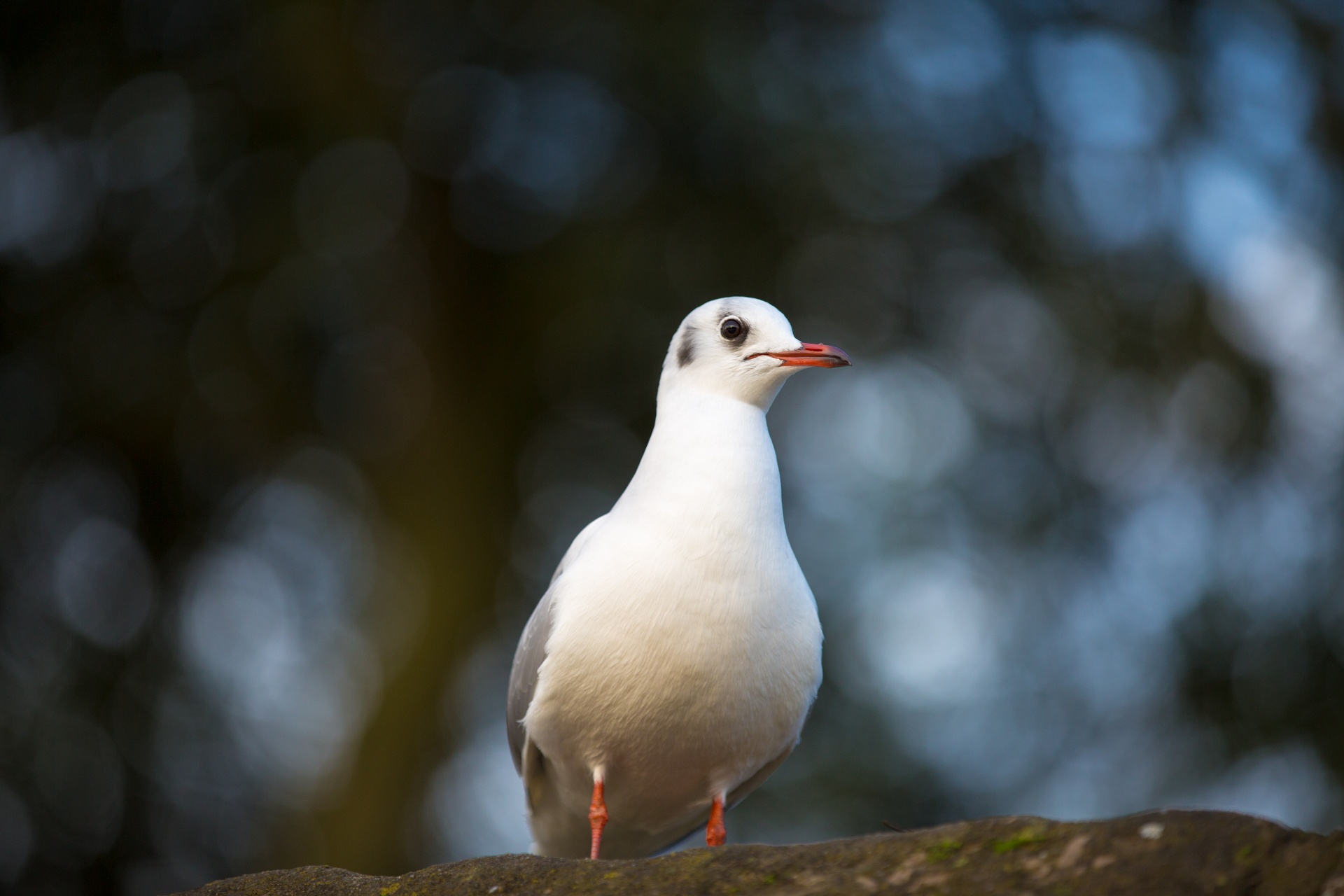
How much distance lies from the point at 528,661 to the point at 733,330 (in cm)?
124

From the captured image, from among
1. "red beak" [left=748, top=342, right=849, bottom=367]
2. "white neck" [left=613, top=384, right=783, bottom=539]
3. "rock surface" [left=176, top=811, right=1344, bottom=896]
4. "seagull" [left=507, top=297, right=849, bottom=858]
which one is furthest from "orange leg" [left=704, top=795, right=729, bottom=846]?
"red beak" [left=748, top=342, right=849, bottom=367]

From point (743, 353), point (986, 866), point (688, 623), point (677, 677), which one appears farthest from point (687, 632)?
point (986, 866)

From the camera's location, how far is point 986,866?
2127mm

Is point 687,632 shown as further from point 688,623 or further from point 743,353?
point 743,353

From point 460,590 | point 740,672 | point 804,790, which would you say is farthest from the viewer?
point 804,790

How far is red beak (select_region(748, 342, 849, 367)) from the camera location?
3588 millimetres

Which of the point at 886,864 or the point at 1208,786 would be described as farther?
the point at 1208,786

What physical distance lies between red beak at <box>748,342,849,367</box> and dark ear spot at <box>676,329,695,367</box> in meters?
0.21

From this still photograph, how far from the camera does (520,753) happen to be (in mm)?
3930

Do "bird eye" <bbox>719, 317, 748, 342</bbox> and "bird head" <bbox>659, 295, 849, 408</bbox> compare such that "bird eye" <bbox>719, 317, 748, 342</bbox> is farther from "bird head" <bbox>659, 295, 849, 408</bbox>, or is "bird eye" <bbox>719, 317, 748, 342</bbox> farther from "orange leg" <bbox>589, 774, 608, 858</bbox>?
"orange leg" <bbox>589, 774, 608, 858</bbox>

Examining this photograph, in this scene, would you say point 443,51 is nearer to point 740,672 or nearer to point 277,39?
point 277,39

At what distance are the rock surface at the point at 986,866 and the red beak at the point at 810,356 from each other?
160cm

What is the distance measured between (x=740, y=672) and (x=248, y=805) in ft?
18.5

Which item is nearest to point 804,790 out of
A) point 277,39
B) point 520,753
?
point 520,753
